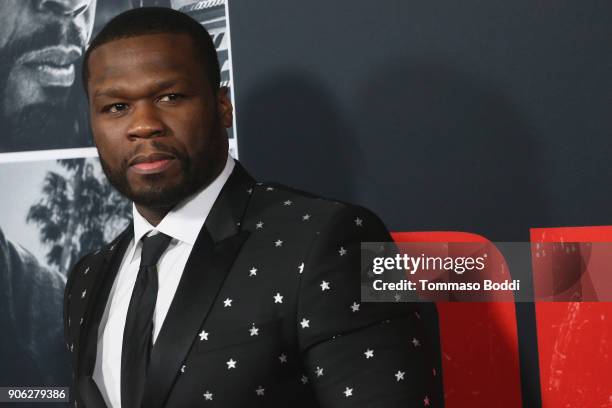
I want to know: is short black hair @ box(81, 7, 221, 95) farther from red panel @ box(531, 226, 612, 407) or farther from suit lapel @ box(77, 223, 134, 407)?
red panel @ box(531, 226, 612, 407)

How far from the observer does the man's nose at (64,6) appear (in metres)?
1.64

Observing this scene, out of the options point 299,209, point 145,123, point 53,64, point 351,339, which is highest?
point 53,64

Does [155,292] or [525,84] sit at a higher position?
[525,84]

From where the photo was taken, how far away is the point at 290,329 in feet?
3.14

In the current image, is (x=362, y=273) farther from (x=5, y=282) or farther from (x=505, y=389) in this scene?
(x=5, y=282)

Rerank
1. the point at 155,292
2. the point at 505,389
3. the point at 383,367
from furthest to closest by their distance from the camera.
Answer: the point at 505,389 → the point at 155,292 → the point at 383,367

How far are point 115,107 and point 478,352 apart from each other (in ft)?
2.63

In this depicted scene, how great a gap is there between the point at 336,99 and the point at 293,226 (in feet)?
1.58

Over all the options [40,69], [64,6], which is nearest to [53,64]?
[40,69]

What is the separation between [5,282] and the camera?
169 cm

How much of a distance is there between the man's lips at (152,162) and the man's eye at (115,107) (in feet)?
0.30

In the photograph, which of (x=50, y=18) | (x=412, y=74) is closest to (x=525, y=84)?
(x=412, y=74)
